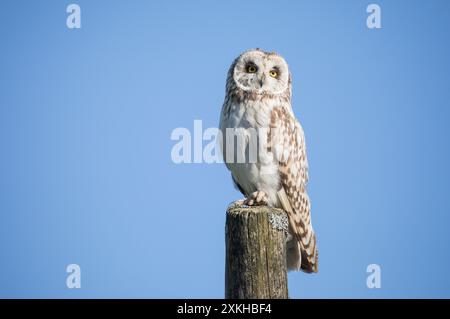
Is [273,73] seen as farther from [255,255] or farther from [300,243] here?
[255,255]

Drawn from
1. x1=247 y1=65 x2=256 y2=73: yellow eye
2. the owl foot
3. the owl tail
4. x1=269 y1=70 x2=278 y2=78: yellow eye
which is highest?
x1=247 y1=65 x2=256 y2=73: yellow eye

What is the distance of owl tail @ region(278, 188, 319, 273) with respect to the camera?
7.04m

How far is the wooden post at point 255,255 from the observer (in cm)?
480

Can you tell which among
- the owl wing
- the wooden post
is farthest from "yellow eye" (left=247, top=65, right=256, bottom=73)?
the wooden post

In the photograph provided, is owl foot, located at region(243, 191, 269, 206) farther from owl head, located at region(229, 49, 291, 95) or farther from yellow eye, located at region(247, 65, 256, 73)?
yellow eye, located at region(247, 65, 256, 73)

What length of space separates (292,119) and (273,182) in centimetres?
79

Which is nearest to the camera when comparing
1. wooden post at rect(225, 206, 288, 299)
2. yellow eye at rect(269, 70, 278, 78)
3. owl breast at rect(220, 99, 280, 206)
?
wooden post at rect(225, 206, 288, 299)

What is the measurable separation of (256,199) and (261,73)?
1.48m

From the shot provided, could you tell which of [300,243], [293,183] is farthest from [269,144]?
[300,243]

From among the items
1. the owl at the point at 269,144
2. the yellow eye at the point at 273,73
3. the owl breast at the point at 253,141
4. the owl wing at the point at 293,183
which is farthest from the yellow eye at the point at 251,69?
the owl wing at the point at 293,183

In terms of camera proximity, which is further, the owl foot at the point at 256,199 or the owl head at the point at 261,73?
the owl head at the point at 261,73

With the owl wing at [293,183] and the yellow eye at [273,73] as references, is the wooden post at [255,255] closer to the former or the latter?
the owl wing at [293,183]

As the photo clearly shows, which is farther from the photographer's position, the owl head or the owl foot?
the owl head
